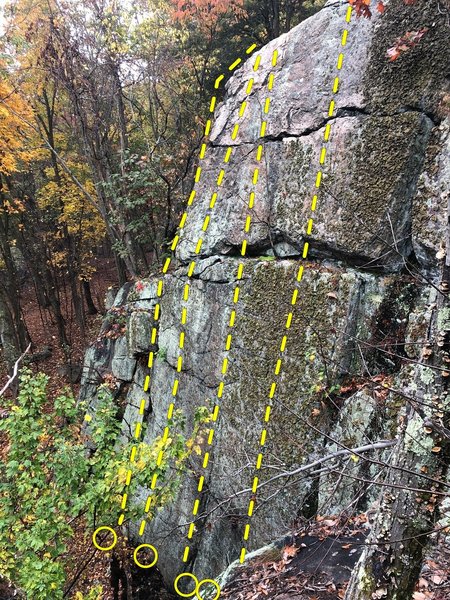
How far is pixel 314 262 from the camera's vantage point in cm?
549

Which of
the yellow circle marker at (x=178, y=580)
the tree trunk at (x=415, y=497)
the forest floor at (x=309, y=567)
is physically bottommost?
the yellow circle marker at (x=178, y=580)

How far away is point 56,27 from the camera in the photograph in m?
9.30

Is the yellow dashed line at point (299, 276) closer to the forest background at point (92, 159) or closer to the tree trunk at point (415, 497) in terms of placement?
the forest background at point (92, 159)

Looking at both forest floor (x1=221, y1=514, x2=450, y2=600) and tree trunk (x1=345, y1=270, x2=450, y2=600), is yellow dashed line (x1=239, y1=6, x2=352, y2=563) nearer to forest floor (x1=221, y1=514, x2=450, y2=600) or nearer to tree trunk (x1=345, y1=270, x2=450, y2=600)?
forest floor (x1=221, y1=514, x2=450, y2=600)

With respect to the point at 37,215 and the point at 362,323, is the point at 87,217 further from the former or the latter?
the point at 362,323

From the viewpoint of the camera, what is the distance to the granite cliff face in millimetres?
4621

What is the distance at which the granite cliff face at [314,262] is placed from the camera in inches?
182

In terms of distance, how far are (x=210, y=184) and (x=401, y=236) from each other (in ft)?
11.2

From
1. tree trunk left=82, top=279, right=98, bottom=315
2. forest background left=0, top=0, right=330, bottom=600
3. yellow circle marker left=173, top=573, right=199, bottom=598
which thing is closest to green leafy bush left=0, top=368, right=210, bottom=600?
forest background left=0, top=0, right=330, bottom=600

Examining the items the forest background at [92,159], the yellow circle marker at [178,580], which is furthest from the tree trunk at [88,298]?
the yellow circle marker at [178,580]

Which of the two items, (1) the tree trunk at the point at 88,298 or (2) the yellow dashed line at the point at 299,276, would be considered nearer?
(2) the yellow dashed line at the point at 299,276

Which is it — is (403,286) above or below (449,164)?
below

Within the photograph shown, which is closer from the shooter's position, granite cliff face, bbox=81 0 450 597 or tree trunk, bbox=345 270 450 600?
tree trunk, bbox=345 270 450 600

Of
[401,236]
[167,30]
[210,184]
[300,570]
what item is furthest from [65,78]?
[300,570]
